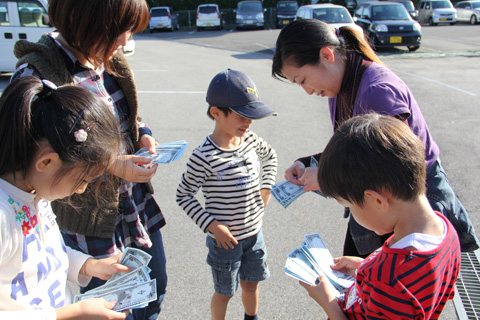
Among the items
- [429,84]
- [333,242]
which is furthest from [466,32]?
[333,242]

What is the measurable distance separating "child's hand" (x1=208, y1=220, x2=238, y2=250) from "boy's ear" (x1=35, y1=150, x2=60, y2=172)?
1117 mm

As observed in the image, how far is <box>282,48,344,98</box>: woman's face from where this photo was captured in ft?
7.24

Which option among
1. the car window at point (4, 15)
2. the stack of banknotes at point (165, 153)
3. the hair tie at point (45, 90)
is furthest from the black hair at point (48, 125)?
the car window at point (4, 15)

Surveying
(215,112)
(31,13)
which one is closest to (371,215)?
(215,112)

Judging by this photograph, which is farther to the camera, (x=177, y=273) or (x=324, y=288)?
(x=177, y=273)

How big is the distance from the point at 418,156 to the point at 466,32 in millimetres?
23194

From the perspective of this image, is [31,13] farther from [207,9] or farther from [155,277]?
[207,9]

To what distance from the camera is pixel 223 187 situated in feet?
7.83

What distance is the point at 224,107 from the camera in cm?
236

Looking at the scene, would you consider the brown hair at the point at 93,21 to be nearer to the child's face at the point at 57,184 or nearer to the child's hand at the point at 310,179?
the child's face at the point at 57,184

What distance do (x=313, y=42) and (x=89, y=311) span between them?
64.4 inches

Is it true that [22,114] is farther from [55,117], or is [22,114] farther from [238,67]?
[238,67]

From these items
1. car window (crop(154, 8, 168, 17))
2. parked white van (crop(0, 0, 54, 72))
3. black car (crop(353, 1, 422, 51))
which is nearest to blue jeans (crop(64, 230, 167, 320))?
parked white van (crop(0, 0, 54, 72))

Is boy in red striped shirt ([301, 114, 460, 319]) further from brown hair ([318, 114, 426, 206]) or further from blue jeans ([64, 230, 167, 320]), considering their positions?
blue jeans ([64, 230, 167, 320])
